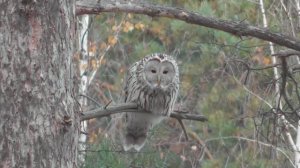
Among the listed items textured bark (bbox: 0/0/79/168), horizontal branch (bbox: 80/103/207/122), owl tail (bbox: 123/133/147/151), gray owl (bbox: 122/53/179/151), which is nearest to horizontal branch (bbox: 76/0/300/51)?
horizontal branch (bbox: 80/103/207/122)

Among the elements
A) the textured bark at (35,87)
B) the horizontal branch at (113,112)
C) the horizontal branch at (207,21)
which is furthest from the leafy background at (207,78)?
the textured bark at (35,87)

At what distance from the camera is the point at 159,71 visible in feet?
20.5

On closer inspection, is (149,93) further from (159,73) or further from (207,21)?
(207,21)

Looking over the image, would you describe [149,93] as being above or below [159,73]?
below

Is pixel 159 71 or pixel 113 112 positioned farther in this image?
pixel 159 71

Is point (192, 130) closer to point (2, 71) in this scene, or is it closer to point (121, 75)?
point (121, 75)

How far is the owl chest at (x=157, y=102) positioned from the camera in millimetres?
6008

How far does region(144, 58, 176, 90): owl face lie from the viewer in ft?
20.3

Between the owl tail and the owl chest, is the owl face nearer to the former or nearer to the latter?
the owl chest

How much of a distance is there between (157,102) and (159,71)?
0.29m

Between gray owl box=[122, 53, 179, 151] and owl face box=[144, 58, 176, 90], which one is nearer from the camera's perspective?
gray owl box=[122, 53, 179, 151]

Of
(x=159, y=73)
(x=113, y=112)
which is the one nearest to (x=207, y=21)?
(x=113, y=112)

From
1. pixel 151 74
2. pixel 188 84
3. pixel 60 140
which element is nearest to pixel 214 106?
pixel 188 84

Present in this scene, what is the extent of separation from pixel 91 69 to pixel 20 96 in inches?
214
